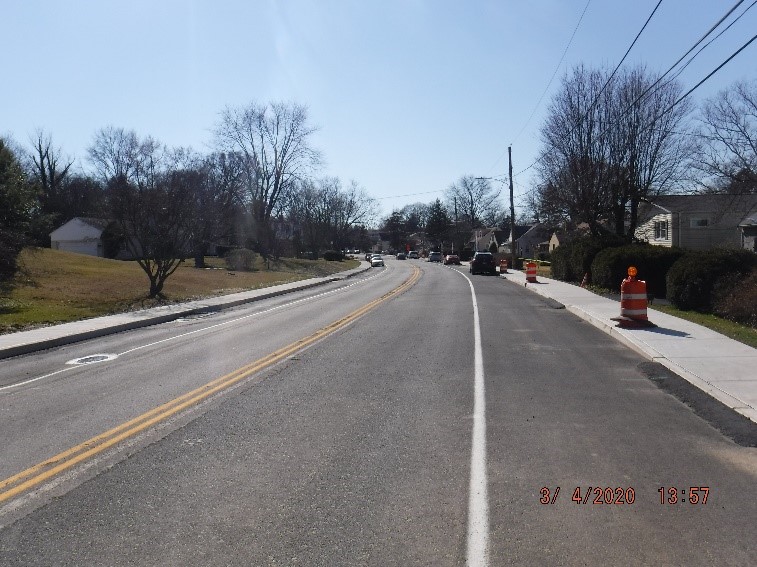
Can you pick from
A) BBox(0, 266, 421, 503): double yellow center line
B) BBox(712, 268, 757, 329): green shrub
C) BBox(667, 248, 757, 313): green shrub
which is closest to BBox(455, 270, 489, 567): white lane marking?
BBox(0, 266, 421, 503): double yellow center line

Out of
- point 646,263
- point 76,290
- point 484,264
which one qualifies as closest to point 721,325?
point 646,263

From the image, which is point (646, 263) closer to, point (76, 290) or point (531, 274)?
point (531, 274)

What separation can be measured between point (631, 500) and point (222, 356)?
8.95 metres

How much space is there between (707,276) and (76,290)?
891 inches

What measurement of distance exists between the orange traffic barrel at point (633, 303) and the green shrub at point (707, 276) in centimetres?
315

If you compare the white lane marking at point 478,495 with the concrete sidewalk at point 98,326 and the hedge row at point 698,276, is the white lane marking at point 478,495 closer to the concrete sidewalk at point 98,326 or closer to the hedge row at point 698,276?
the hedge row at point 698,276

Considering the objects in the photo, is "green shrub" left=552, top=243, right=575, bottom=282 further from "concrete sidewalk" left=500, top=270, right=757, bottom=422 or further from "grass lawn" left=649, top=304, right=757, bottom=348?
"concrete sidewalk" left=500, top=270, right=757, bottom=422

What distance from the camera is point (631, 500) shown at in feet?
18.1

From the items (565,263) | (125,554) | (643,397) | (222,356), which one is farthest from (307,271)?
(125,554)

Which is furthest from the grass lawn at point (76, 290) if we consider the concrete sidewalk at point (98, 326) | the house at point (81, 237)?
the house at point (81, 237)
